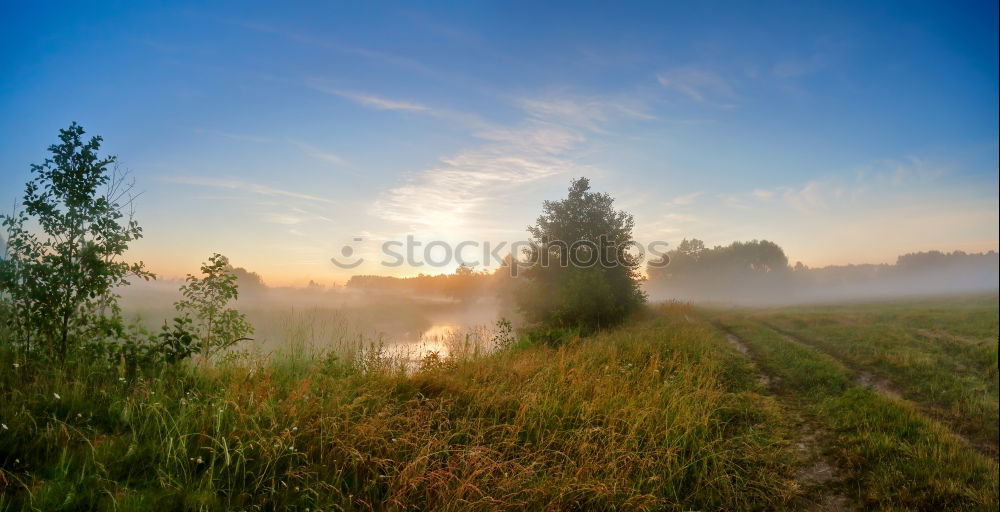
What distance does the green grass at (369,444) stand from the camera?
3.54 meters

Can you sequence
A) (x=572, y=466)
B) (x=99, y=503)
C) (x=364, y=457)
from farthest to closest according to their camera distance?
(x=572, y=466) < (x=364, y=457) < (x=99, y=503)

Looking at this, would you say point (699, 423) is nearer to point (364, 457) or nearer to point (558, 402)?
point (558, 402)

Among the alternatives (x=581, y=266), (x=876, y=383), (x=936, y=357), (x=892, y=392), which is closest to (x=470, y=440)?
(x=892, y=392)

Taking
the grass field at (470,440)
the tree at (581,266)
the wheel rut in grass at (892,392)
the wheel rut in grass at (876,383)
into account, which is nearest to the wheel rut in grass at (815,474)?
the grass field at (470,440)

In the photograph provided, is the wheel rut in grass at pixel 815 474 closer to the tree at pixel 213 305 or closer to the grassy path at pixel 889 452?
the grassy path at pixel 889 452

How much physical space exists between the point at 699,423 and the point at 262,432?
577 cm

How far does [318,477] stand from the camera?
12.9 feet

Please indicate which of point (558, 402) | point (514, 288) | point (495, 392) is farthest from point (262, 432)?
point (514, 288)

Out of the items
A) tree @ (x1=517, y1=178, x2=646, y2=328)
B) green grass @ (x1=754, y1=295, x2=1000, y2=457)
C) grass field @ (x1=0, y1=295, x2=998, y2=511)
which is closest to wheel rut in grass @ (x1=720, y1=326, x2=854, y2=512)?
grass field @ (x1=0, y1=295, x2=998, y2=511)

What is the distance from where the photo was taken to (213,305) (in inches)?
273

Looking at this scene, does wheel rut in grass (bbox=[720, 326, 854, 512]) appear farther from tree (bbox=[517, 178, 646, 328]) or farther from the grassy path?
tree (bbox=[517, 178, 646, 328])

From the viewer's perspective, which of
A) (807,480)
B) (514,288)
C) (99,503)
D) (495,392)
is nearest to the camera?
(99,503)

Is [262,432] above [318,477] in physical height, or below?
above

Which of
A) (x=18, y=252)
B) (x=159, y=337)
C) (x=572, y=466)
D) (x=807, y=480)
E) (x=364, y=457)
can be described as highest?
(x=18, y=252)
